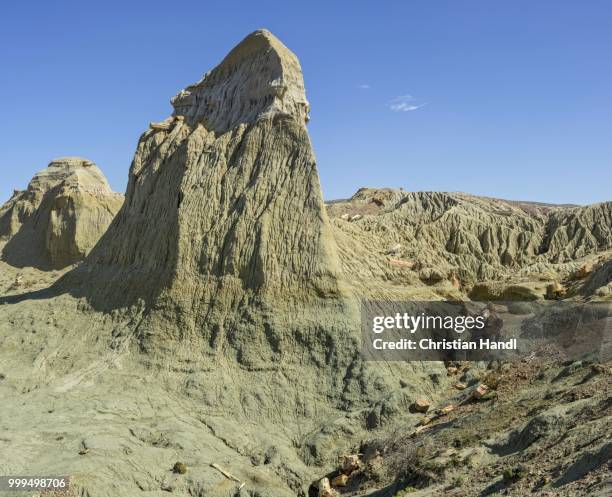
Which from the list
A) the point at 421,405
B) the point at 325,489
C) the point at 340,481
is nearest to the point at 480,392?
the point at 421,405

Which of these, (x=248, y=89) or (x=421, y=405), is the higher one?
(x=248, y=89)

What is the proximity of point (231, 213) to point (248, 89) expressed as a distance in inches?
232

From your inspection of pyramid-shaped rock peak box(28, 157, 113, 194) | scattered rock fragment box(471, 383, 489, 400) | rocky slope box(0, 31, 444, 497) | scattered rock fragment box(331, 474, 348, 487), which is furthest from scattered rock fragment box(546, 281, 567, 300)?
pyramid-shaped rock peak box(28, 157, 113, 194)

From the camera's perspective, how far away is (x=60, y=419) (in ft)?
69.3

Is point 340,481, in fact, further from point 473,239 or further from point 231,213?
point 473,239

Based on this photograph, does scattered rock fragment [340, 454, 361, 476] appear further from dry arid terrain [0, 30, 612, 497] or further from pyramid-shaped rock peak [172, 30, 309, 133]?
pyramid-shaped rock peak [172, 30, 309, 133]

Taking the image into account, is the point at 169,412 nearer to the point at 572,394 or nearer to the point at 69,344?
the point at 69,344

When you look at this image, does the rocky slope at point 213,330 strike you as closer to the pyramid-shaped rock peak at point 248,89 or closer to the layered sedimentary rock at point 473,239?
the pyramid-shaped rock peak at point 248,89

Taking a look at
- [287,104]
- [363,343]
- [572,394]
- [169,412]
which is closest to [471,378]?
[363,343]

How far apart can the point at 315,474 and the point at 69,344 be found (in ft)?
36.0

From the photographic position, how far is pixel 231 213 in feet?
88.2

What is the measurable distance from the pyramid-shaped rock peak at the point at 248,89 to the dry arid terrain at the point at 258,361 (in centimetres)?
9

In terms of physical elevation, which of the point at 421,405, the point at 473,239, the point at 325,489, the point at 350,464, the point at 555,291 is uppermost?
the point at 473,239

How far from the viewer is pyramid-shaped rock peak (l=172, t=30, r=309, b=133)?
1101 inches
